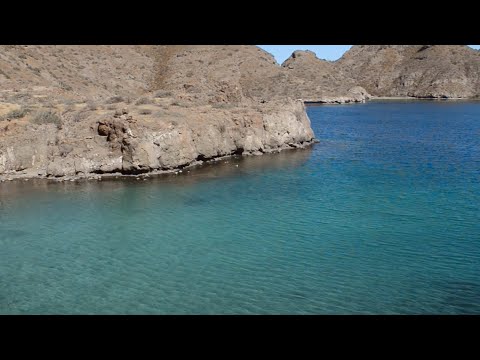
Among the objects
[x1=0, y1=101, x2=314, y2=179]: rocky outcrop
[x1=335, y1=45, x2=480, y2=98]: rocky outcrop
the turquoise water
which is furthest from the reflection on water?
[x1=335, y1=45, x2=480, y2=98]: rocky outcrop

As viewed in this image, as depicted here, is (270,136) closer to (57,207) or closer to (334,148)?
(334,148)

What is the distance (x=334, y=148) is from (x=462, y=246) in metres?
23.5

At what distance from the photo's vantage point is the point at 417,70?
141 metres

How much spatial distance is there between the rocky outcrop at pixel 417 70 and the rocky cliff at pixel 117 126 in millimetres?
102437

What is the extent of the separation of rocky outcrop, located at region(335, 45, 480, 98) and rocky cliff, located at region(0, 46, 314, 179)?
102 m

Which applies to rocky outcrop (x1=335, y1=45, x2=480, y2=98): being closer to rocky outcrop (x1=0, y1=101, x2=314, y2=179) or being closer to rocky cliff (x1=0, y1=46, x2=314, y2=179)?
rocky cliff (x1=0, y1=46, x2=314, y2=179)

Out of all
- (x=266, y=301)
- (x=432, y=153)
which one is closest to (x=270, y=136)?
(x=432, y=153)

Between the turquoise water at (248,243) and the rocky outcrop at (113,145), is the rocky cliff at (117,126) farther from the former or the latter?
the turquoise water at (248,243)

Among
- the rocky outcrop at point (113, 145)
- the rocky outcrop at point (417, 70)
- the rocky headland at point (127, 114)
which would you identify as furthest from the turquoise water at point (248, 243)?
the rocky outcrop at point (417, 70)

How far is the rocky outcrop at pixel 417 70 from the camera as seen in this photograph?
133 meters

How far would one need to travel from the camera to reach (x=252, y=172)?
1181 inches

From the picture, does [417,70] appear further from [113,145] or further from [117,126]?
[113,145]

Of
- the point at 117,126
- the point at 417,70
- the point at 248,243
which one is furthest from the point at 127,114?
the point at 417,70
